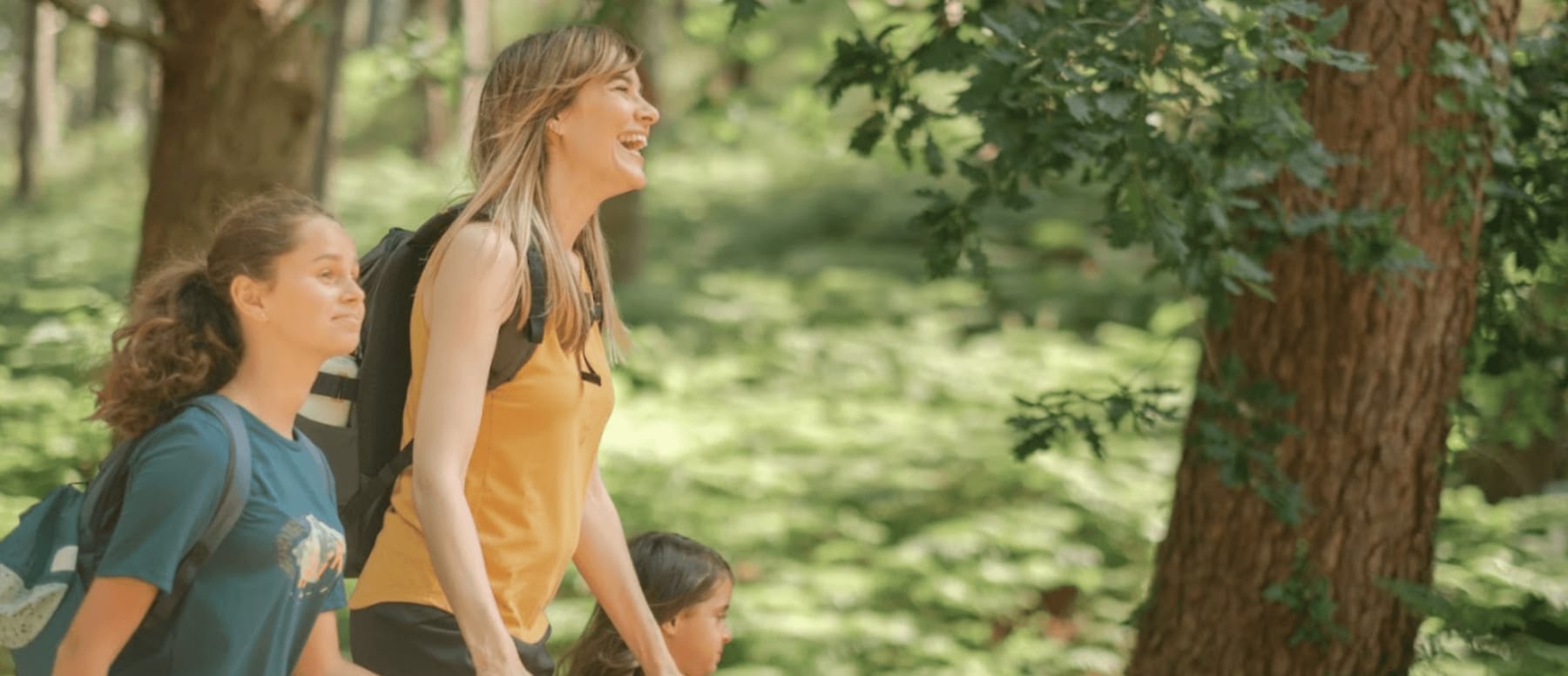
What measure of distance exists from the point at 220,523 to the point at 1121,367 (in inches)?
345

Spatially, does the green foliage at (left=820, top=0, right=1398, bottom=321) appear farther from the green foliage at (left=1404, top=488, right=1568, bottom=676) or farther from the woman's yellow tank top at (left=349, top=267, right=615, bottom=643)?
the woman's yellow tank top at (left=349, top=267, right=615, bottom=643)

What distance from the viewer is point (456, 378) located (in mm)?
2340

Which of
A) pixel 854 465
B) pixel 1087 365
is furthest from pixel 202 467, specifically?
pixel 1087 365

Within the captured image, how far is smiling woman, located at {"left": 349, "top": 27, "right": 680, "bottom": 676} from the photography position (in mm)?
2336

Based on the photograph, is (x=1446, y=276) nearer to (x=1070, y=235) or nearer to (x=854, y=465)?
(x=854, y=465)

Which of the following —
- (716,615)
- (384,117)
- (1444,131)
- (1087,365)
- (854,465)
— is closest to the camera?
(716,615)

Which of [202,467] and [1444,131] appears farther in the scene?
[1444,131]

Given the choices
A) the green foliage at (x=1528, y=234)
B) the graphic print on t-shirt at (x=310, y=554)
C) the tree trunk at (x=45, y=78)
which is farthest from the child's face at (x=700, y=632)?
the tree trunk at (x=45, y=78)

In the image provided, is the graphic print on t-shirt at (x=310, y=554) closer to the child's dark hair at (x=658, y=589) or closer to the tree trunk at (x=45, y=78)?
the child's dark hair at (x=658, y=589)

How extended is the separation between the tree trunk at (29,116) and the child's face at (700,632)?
2183 cm

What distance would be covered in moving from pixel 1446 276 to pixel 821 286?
29.5ft

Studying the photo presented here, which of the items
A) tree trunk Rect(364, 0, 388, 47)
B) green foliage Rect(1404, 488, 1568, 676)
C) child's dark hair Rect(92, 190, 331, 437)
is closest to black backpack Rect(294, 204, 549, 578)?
child's dark hair Rect(92, 190, 331, 437)

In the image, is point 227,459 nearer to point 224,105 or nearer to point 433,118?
point 224,105

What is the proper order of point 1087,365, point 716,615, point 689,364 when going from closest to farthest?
point 716,615 < point 1087,365 < point 689,364
